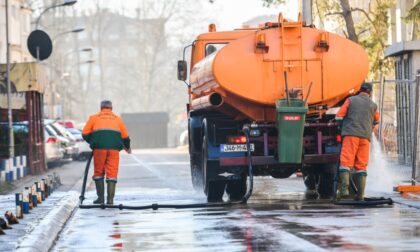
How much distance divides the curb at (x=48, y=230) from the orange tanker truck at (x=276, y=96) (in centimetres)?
251

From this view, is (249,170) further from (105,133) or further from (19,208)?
(19,208)

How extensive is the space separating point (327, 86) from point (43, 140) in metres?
22.9

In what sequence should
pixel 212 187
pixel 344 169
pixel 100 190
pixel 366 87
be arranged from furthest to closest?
pixel 212 187, pixel 100 190, pixel 366 87, pixel 344 169

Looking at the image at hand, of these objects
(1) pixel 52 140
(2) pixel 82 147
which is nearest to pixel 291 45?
(1) pixel 52 140

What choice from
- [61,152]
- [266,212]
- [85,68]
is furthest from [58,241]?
[85,68]

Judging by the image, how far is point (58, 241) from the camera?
15.8 metres

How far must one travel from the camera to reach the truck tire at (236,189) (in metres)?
23.4

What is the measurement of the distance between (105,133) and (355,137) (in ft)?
13.9

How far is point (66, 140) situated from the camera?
174 feet

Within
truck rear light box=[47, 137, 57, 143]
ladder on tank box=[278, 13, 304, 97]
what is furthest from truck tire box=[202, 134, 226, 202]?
truck rear light box=[47, 137, 57, 143]

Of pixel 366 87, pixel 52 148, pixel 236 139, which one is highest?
pixel 366 87

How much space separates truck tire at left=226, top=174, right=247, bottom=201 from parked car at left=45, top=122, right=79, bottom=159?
88.6ft

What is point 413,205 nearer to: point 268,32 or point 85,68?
point 268,32

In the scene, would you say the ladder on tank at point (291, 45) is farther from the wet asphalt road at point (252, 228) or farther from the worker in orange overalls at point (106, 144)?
the worker in orange overalls at point (106, 144)
